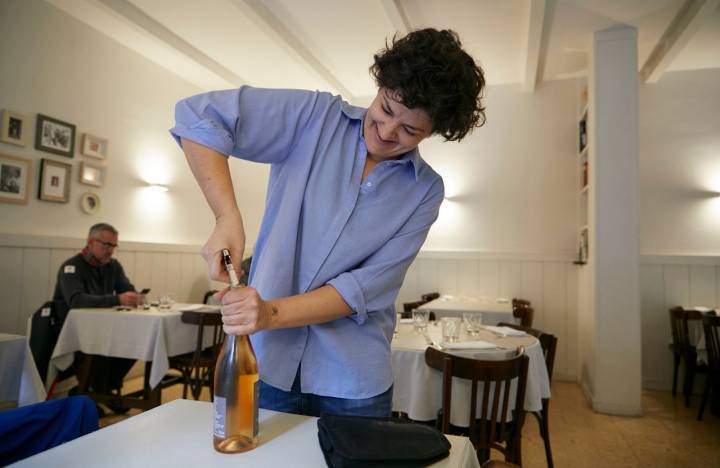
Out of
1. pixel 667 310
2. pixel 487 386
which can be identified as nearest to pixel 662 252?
pixel 667 310

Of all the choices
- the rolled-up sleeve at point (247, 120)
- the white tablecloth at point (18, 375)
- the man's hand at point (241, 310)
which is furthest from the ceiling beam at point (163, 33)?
the man's hand at point (241, 310)

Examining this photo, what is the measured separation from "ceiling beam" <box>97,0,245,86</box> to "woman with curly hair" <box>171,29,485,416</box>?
11.8 feet

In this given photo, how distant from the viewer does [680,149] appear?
4859 mm

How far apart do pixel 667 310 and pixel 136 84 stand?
5.83 m

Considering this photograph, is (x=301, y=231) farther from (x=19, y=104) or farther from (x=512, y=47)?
(x=512, y=47)

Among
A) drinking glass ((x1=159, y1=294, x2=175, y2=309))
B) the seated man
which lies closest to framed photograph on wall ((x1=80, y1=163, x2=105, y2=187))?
the seated man

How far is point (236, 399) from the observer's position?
0.79m

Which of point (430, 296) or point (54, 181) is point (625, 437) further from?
point (54, 181)

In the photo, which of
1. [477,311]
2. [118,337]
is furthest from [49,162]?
[477,311]

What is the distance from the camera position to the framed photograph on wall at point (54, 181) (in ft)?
12.4

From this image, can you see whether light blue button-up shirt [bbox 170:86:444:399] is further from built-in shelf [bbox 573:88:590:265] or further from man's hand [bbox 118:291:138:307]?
built-in shelf [bbox 573:88:590:265]

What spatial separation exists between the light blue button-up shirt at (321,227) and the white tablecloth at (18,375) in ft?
6.21

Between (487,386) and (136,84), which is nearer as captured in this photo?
(487,386)

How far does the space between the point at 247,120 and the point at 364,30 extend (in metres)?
3.69
